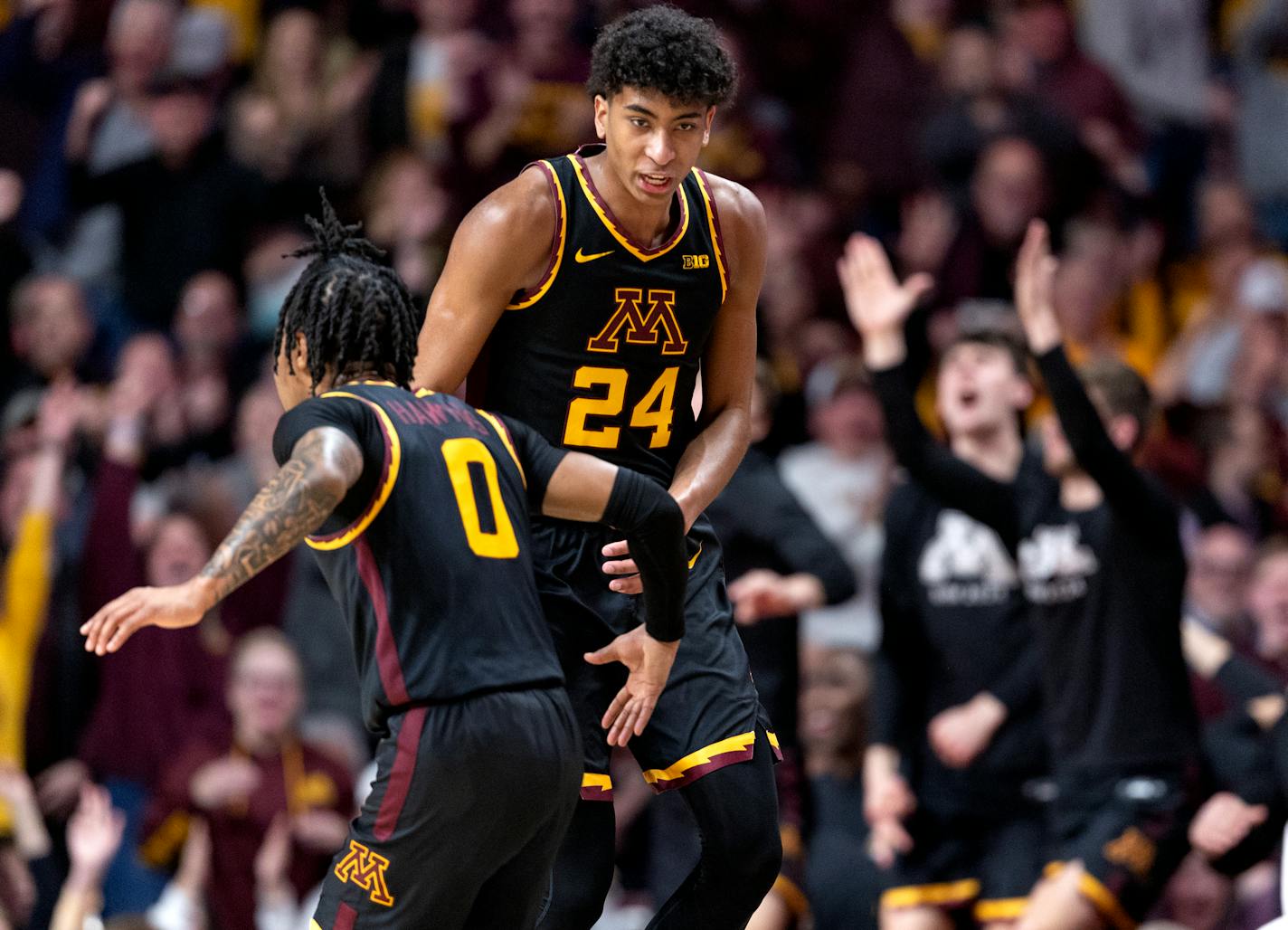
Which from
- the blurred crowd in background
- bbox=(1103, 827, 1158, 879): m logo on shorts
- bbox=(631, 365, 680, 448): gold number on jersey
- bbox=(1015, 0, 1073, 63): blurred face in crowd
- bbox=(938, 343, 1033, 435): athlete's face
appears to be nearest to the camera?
bbox=(631, 365, 680, 448): gold number on jersey

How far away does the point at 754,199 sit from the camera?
4.98 m

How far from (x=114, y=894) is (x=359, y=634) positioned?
4.28 meters

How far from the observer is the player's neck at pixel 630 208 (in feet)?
15.5

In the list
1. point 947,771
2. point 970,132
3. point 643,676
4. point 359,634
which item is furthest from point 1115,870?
point 970,132

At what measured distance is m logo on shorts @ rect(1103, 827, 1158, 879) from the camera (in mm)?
6289

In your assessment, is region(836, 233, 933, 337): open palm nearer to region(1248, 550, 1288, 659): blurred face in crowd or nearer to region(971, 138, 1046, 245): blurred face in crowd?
region(1248, 550, 1288, 659): blurred face in crowd

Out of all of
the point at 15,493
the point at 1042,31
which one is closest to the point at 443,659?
the point at 15,493

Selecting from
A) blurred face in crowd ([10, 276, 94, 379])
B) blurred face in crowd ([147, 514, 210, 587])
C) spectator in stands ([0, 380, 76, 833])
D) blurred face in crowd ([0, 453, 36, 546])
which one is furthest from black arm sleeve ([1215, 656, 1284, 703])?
blurred face in crowd ([10, 276, 94, 379])

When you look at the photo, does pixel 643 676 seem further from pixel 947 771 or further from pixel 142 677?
pixel 142 677

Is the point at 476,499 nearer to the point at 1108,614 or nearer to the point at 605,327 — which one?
the point at 605,327

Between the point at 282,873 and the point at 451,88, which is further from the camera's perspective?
the point at 451,88

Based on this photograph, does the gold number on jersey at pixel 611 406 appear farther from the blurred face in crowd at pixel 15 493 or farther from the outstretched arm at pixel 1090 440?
the blurred face in crowd at pixel 15 493

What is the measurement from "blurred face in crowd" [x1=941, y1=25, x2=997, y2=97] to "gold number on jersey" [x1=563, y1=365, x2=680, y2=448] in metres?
5.98

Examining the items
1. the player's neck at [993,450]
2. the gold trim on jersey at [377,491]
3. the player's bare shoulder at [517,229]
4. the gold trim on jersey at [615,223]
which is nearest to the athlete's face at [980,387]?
the player's neck at [993,450]
